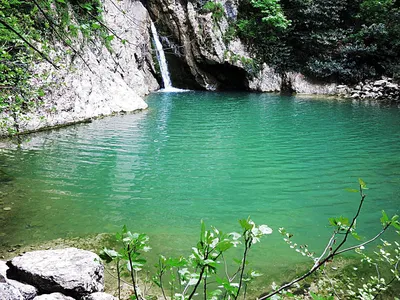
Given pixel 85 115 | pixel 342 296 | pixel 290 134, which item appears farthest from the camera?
pixel 85 115

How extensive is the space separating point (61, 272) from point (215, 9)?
66.2ft

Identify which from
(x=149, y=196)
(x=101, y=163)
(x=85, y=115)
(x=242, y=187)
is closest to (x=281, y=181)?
(x=242, y=187)

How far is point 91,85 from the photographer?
1144 centimetres

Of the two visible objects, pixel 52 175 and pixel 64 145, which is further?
pixel 64 145

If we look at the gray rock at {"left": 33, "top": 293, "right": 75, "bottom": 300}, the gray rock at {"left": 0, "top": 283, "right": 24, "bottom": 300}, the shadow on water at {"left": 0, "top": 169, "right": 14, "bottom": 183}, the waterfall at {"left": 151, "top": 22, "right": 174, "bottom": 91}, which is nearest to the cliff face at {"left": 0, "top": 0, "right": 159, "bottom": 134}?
the shadow on water at {"left": 0, "top": 169, "right": 14, "bottom": 183}

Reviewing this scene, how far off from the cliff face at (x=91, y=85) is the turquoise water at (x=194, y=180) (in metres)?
0.75

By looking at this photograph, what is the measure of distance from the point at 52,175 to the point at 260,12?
19452 millimetres

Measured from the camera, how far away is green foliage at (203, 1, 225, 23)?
20094 mm

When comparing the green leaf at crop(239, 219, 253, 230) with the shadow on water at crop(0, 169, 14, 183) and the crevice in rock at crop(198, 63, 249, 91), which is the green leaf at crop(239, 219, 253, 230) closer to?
the shadow on water at crop(0, 169, 14, 183)

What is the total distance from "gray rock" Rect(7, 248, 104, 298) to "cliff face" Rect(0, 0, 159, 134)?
3581 mm

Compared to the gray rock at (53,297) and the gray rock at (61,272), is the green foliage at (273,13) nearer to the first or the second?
the gray rock at (61,272)

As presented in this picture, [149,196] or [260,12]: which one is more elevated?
[260,12]

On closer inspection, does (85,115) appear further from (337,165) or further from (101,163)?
(337,165)

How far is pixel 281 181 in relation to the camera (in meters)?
5.68
